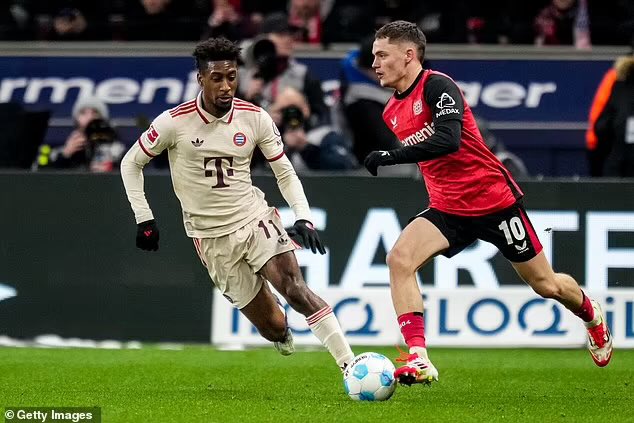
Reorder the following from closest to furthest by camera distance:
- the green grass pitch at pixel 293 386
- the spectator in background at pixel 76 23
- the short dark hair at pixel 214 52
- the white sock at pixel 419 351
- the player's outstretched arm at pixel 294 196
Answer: the green grass pitch at pixel 293 386
the white sock at pixel 419 351
the player's outstretched arm at pixel 294 196
the short dark hair at pixel 214 52
the spectator in background at pixel 76 23

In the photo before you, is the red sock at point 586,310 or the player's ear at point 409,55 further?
the red sock at point 586,310

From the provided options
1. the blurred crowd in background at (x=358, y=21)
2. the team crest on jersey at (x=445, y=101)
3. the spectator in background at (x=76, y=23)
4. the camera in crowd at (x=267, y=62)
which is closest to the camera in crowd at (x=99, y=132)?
the camera in crowd at (x=267, y=62)

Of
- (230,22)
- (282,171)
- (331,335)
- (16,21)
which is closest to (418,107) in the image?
(282,171)

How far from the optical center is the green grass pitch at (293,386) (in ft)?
26.4

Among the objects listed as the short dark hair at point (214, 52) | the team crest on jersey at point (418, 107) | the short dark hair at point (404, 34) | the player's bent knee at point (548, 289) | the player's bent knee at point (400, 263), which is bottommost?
the player's bent knee at point (548, 289)

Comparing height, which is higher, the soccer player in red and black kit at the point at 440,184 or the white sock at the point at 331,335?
the soccer player in red and black kit at the point at 440,184

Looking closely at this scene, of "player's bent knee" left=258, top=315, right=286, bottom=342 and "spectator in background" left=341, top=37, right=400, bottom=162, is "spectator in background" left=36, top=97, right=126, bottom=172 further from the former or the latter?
"player's bent knee" left=258, top=315, right=286, bottom=342

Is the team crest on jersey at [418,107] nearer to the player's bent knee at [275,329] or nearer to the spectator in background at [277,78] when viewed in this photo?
the player's bent knee at [275,329]

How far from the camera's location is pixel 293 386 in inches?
381

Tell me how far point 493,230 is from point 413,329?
0.94 m

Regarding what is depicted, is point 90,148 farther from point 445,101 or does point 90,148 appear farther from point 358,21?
point 445,101

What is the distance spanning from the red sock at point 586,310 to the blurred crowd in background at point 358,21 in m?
6.53

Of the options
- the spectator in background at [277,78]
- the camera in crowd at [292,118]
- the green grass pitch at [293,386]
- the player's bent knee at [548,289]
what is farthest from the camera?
the spectator in background at [277,78]

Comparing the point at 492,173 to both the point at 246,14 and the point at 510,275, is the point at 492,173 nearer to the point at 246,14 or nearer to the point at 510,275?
the point at 510,275
